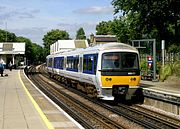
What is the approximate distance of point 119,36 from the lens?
65812 mm

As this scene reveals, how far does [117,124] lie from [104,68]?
18.5 feet

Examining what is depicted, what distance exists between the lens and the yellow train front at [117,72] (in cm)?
1931

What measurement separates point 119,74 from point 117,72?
13cm

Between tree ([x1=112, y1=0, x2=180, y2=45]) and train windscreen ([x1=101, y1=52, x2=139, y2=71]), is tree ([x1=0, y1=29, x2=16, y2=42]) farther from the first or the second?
train windscreen ([x1=101, y1=52, x2=139, y2=71])

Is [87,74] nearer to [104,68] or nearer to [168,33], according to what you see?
[104,68]

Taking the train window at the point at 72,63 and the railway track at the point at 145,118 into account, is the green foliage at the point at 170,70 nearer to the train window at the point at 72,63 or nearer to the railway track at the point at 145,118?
the train window at the point at 72,63

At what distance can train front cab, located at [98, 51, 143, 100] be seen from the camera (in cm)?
1931

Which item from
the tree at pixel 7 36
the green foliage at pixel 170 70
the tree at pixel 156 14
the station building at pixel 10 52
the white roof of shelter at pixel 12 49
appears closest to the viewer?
the green foliage at pixel 170 70

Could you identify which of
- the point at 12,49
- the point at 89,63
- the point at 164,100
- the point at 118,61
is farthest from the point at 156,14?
the point at 12,49

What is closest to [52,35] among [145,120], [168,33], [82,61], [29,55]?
[29,55]

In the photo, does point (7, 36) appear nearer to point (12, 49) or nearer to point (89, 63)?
point (12, 49)

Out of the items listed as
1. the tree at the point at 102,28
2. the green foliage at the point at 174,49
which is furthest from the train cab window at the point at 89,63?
the tree at the point at 102,28

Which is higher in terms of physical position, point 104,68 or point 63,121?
point 104,68

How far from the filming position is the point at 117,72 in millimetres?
19344
